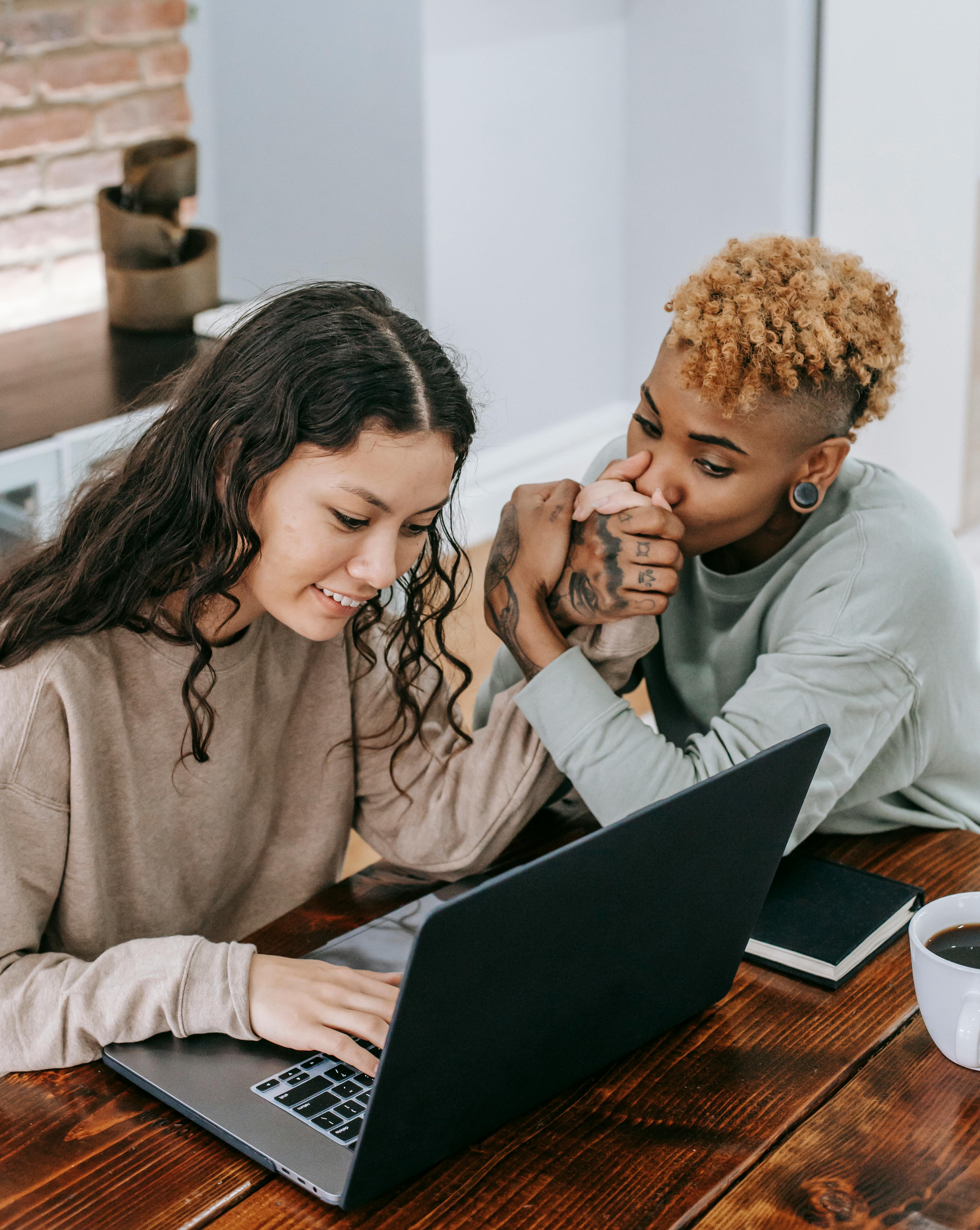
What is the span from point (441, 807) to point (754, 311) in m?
0.50

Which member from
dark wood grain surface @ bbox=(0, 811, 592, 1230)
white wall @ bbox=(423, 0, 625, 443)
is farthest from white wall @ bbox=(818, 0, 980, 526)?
dark wood grain surface @ bbox=(0, 811, 592, 1230)

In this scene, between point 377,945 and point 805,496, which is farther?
point 805,496

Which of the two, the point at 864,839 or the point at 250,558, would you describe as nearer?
the point at 250,558

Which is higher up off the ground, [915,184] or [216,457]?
[915,184]

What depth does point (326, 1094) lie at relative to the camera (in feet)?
2.67

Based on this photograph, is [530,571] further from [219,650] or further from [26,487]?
[26,487]

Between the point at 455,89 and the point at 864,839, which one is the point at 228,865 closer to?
the point at 864,839

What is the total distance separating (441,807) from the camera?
1153mm

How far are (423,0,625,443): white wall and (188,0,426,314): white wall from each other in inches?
2.2

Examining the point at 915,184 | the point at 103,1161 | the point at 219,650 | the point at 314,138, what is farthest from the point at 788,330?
the point at 915,184

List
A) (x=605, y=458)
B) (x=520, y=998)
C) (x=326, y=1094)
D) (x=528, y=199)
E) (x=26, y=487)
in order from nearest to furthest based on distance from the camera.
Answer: (x=520, y=998) → (x=326, y=1094) → (x=605, y=458) → (x=26, y=487) → (x=528, y=199)

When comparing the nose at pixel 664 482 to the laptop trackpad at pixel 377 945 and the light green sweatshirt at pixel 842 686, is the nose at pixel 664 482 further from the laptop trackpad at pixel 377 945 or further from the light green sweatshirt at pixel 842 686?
the laptop trackpad at pixel 377 945

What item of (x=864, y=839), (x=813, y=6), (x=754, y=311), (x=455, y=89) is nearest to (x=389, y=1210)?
(x=864, y=839)

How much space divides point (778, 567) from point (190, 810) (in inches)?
23.1
